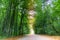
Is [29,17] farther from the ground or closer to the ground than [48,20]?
farther from the ground

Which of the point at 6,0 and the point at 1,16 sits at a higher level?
the point at 6,0

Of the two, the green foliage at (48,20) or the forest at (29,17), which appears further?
the green foliage at (48,20)

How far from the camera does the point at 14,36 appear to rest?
22.9 feet

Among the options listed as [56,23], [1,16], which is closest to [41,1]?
[56,23]

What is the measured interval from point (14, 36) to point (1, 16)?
3.05 feet

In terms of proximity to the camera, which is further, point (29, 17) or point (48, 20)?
point (29, 17)

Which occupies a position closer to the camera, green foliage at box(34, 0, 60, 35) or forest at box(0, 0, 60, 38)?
forest at box(0, 0, 60, 38)

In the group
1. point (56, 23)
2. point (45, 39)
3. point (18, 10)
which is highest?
point (18, 10)

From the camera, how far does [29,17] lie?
25.7 feet

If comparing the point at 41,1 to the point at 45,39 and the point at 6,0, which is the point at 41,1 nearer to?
the point at 6,0

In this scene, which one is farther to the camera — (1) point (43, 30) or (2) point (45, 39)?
(1) point (43, 30)

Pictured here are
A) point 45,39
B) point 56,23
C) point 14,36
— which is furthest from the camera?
point 56,23

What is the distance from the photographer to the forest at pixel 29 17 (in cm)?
716

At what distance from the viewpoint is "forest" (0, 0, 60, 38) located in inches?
282
